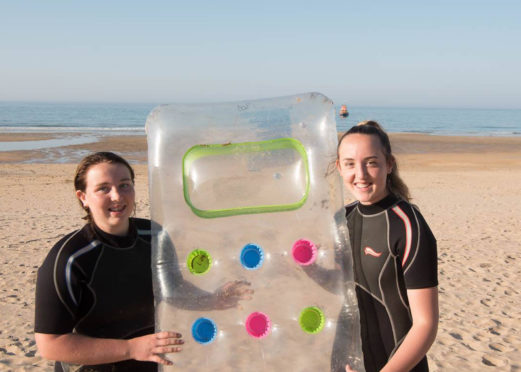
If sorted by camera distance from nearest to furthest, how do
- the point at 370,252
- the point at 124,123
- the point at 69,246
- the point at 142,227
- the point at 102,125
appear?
the point at 69,246 → the point at 370,252 → the point at 142,227 → the point at 102,125 → the point at 124,123

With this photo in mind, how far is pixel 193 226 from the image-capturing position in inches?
84.2

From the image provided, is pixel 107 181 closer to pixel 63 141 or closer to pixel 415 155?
pixel 415 155

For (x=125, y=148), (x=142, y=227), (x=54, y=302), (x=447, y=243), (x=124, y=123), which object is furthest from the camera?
(x=124, y=123)

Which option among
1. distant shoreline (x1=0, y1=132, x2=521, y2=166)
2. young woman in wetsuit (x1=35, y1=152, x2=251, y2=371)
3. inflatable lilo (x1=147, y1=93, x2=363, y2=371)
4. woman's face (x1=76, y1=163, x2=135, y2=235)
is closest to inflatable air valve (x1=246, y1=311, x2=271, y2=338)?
inflatable lilo (x1=147, y1=93, x2=363, y2=371)

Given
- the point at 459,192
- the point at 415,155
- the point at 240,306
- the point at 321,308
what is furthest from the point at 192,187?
the point at 415,155

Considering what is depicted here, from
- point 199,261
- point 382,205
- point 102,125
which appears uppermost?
point 102,125

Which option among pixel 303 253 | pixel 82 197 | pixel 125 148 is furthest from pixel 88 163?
pixel 125 148

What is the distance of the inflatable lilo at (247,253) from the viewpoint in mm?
2104

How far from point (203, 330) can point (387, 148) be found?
112cm

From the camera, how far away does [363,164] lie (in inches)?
84.2

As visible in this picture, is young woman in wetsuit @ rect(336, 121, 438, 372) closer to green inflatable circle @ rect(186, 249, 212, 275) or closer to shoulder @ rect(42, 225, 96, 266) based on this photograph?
green inflatable circle @ rect(186, 249, 212, 275)

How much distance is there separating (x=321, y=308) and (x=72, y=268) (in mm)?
1033

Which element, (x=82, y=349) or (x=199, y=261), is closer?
(x=82, y=349)

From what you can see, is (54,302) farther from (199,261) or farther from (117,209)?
(199,261)
